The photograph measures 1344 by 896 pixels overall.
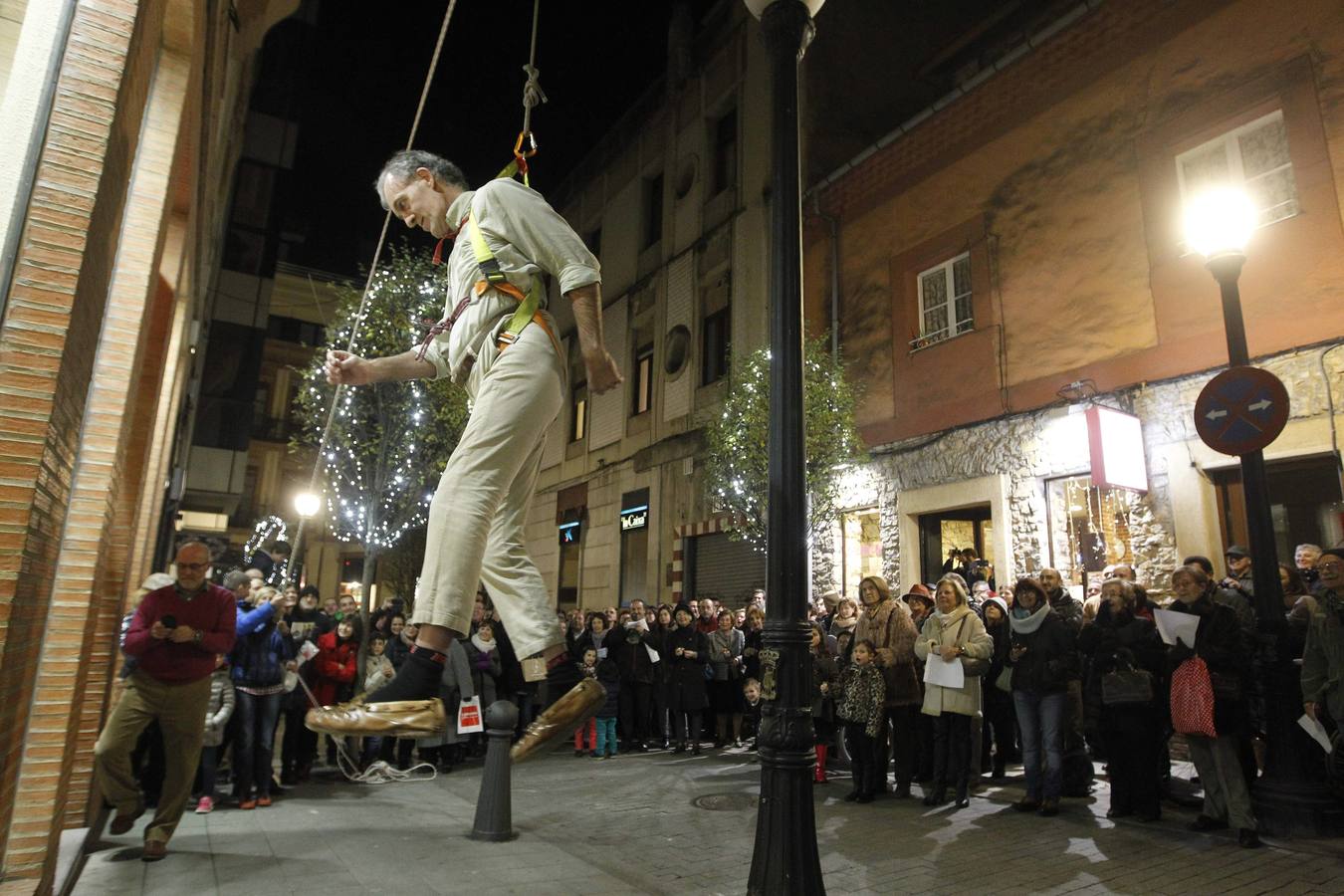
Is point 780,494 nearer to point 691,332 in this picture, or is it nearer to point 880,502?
point 880,502

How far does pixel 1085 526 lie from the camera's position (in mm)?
11383

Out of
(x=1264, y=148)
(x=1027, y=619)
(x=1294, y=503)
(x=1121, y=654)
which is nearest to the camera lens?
(x=1121, y=654)

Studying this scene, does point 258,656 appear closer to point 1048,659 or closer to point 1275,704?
point 1048,659

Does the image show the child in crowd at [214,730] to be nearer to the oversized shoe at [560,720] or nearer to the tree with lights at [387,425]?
the oversized shoe at [560,720]

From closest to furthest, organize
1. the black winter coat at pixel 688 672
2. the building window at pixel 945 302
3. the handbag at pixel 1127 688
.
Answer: the handbag at pixel 1127 688 → the black winter coat at pixel 688 672 → the building window at pixel 945 302

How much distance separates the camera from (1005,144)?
13508 mm

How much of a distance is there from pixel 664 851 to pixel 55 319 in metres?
5.10

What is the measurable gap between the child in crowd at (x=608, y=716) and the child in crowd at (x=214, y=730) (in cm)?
501

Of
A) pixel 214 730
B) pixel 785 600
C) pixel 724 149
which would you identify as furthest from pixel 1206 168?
pixel 214 730

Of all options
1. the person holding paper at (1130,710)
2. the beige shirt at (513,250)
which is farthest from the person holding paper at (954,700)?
the beige shirt at (513,250)

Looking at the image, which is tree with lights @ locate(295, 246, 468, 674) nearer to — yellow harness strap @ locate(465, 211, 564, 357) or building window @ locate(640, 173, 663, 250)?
building window @ locate(640, 173, 663, 250)

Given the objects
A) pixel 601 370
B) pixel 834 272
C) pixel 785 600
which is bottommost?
pixel 785 600

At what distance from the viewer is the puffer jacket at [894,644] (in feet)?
27.3

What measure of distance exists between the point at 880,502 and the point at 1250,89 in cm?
780
